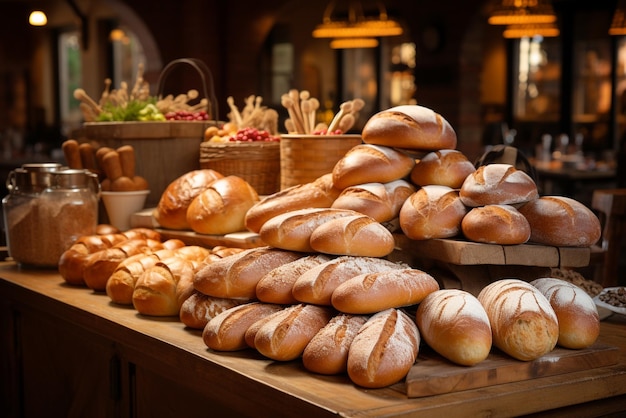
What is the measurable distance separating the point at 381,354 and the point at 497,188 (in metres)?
0.57

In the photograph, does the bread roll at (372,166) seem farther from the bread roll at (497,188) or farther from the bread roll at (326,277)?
the bread roll at (326,277)

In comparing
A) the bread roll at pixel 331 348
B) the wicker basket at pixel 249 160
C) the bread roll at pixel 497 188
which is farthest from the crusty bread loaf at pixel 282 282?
the wicker basket at pixel 249 160

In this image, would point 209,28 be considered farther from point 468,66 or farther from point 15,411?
point 15,411

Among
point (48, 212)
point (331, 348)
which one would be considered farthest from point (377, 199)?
point (48, 212)

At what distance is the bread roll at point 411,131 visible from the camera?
2.11 metres

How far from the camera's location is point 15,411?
290cm

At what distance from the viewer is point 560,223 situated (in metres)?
1.91

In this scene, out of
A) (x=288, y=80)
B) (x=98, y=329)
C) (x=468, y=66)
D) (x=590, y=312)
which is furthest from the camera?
(x=288, y=80)

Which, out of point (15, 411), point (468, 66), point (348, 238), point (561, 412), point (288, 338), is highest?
point (468, 66)

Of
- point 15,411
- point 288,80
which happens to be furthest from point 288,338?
point 288,80

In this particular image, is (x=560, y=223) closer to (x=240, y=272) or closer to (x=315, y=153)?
(x=240, y=272)

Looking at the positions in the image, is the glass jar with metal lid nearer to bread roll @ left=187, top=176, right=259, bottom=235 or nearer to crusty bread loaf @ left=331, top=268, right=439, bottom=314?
bread roll @ left=187, top=176, right=259, bottom=235

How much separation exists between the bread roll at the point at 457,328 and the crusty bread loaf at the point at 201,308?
46 centimetres

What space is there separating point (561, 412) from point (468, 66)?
716cm
